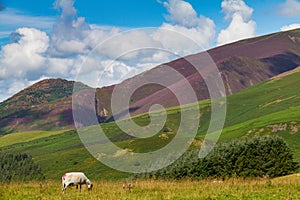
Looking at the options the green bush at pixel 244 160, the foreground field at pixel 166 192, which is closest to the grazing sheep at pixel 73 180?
the foreground field at pixel 166 192

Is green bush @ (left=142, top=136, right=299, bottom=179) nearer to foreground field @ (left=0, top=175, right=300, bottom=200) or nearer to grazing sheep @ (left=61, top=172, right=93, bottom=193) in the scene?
foreground field @ (left=0, top=175, right=300, bottom=200)

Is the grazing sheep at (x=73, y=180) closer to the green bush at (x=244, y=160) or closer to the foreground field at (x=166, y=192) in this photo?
the foreground field at (x=166, y=192)

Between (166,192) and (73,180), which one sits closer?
(166,192)

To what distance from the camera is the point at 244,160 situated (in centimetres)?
5816

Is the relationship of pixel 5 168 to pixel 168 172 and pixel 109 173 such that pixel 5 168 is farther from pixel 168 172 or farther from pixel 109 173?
pixel 168 172

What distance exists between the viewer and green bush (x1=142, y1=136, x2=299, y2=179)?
54.8 meters

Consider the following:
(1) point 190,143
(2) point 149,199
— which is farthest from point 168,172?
(1) point 190,143

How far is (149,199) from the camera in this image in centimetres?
1858

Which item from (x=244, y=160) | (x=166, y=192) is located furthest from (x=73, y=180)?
(x=244, y=160)

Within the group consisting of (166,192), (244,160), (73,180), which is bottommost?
(166,192)

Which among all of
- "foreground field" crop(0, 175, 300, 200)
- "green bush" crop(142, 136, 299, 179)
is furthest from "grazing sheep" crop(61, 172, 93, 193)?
"green bush" crop(142, 136, 299, 179)

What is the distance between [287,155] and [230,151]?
956 centimetres

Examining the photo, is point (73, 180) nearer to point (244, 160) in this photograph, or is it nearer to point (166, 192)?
point (166, 192)

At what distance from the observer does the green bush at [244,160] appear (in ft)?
180
